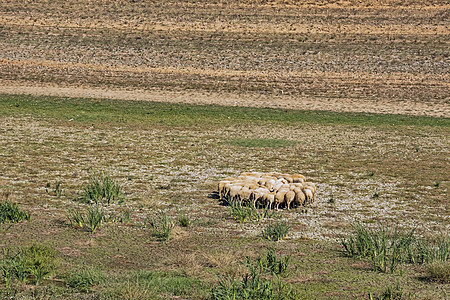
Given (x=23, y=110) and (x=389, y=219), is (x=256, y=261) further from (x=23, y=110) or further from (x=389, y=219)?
(x=23, y=110)

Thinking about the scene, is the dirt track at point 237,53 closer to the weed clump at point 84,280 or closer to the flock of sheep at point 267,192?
the flock of sheep at point 267,192

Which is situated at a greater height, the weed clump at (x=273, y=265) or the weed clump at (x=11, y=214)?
the weed clump at (x=273, y=265)

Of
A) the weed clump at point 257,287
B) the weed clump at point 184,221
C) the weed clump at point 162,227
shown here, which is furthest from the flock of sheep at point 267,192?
the weed clump at point 257,287

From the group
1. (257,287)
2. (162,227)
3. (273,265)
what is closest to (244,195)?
(162,227)

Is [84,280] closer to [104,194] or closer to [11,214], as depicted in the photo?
[11,214]

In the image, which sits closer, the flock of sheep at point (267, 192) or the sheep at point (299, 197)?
the flock of sheep at point (267, 192)

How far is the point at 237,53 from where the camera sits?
51406 mm

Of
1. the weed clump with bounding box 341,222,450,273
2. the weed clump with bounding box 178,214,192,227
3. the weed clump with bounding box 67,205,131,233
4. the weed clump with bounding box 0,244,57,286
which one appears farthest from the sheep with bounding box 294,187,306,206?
the weed clump with bounding box 0,244,57,286

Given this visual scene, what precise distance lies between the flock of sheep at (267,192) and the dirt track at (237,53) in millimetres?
20836

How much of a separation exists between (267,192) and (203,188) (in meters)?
2.73

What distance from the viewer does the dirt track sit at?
41156mm

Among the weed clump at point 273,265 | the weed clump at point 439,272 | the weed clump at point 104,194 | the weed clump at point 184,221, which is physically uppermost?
the weed clump at point 439,272

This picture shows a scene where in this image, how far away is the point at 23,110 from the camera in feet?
112

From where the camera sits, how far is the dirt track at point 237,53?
135 feet
